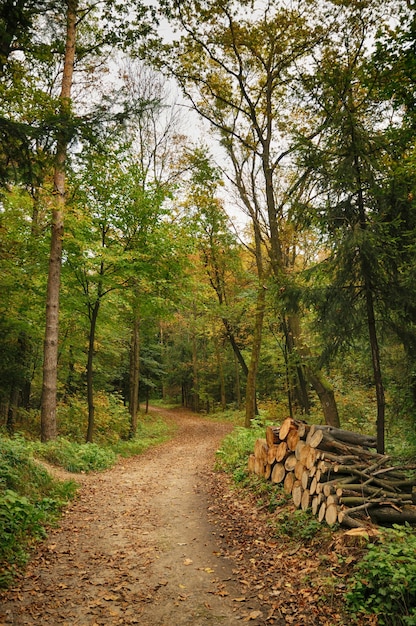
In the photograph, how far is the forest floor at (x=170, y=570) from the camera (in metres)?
3.82

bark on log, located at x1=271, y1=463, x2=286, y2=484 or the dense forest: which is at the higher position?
the dense forest

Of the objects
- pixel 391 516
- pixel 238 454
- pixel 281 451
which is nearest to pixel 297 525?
pixel 391 516

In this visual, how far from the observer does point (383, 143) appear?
292 inches

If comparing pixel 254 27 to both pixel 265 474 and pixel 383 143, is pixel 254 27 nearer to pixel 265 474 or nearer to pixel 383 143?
pixel 383 143

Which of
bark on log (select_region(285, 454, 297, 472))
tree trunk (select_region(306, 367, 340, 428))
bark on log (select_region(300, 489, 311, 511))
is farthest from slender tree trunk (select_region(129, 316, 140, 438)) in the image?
bark on log (select_region(300, 489, 311, 511))

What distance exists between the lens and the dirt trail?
12.6 ft

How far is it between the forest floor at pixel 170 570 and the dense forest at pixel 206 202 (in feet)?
11.3

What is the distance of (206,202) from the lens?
18.9 metres

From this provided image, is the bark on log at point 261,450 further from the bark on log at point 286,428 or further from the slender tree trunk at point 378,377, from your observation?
the slender tree trunk at point 378,377

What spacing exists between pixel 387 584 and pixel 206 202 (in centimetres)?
1747

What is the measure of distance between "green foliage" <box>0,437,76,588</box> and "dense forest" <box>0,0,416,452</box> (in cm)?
368

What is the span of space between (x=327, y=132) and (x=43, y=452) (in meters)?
9.82

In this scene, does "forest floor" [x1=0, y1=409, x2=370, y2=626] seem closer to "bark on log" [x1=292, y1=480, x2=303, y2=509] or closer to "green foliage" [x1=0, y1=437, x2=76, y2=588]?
"green foliage" [x1=0, y1=437, x2=76, y2=588]

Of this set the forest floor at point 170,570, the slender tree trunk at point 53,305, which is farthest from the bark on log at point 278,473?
the slender tree trunk at point 53,305
